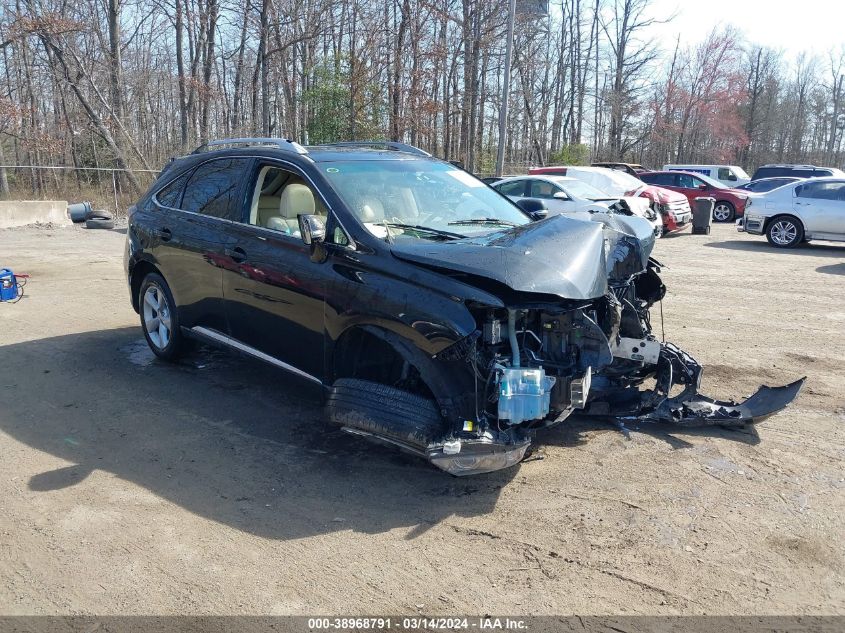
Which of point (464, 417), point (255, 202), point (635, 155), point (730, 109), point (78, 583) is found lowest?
point (78, 583)

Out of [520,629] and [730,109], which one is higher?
[730,109]

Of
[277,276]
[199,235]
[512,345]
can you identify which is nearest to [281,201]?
[277,276]

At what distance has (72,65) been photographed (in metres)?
26.4

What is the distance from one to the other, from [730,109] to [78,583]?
54.1 m

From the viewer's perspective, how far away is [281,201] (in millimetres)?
5141

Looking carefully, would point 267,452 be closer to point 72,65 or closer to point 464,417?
point 464,417

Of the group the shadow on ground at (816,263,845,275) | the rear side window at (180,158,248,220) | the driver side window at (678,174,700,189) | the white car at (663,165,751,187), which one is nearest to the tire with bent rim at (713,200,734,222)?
the driver side window at (678,174,700,189)

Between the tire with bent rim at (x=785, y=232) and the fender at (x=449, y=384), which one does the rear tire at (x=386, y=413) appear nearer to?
the fender at (x=449, y=384)

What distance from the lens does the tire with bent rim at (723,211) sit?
22.8m

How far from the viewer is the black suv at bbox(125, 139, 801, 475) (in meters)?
3.76

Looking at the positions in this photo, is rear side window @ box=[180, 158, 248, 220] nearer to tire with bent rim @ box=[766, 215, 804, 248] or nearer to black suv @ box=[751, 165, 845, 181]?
tire with bent rim @ box=[766, 215, 804, 248]

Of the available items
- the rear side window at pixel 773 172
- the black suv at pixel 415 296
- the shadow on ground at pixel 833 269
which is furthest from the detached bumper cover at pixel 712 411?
the rear side window at pixel 773 172

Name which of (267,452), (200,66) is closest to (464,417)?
(267,452)

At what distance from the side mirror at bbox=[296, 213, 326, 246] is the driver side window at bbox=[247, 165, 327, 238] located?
34 centimetres
